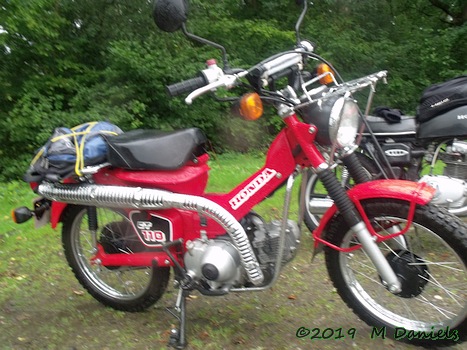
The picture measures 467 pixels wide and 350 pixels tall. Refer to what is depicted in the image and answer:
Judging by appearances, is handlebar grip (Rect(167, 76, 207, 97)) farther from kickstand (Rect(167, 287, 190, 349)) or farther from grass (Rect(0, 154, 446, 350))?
grass (Rect(0, 154, 446, 350))

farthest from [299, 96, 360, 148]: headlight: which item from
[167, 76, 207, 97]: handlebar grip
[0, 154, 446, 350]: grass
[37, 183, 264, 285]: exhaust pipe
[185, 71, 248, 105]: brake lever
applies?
[0, 154, 446, 350]: grass

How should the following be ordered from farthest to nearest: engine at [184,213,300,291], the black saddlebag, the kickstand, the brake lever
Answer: the black saddlebag
the kickstand
engine at [184,213,300,291]
the brake lever

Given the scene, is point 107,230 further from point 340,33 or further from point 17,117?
point 340,33

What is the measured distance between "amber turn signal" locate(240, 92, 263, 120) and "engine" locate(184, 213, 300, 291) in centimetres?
65

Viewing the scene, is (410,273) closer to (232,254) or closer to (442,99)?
(232,254)

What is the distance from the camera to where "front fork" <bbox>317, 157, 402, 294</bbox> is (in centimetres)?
249

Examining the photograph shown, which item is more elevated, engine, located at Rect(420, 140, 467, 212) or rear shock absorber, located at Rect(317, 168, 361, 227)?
rear shock absorber, located at Rect(317, 168, 361, 227)

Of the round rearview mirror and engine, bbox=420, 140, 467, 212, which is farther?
engine, bbox=420, 140, 467, 212

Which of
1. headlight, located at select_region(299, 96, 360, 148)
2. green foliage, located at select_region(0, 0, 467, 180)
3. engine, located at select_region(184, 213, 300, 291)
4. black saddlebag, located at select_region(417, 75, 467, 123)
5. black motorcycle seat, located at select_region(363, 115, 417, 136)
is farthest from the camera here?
green foliage, located at select_region(0, 0, 467, 180)

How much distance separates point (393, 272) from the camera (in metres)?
2.55

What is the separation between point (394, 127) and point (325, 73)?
55.9 inches

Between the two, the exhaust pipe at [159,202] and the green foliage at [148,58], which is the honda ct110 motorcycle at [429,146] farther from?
the green foliage at [148,58]

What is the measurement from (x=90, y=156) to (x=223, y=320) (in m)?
1.24

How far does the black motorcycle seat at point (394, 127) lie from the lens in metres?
3.85
